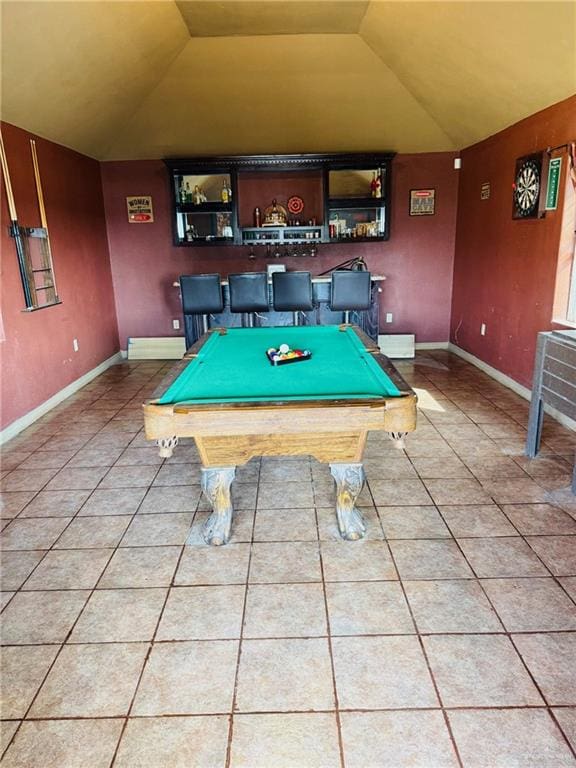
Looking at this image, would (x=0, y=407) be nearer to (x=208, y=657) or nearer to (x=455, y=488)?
(x=208, y=657)

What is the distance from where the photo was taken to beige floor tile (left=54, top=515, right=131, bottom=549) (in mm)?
2633

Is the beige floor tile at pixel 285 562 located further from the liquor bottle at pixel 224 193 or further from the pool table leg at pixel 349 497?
the liquor bottle at pixel 224 193

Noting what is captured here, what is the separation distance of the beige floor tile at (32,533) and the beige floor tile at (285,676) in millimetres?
1335

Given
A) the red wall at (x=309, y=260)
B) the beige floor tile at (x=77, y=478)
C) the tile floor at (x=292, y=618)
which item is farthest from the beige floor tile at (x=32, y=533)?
the red wall at (x=309, y=260)

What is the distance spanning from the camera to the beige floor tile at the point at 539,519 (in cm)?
264

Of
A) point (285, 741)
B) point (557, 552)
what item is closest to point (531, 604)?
point (557, 552)

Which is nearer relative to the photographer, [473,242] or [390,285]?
[473,242]

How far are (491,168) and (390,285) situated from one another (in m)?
1.90

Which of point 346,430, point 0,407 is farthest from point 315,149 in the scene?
point 346,430

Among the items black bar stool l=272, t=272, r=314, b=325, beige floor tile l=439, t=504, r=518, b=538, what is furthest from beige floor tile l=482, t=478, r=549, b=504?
black bar stool l=272, t=272, r=314, b=325

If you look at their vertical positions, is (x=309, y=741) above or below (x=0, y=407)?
below

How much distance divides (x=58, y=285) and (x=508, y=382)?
459 cm

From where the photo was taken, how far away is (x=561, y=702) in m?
1.69

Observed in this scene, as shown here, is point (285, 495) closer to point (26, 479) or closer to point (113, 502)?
point (113, 502)
